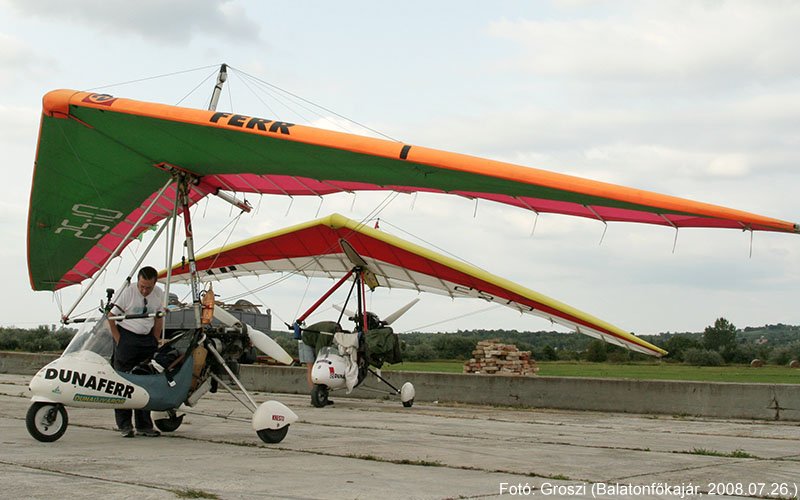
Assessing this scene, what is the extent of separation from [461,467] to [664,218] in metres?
2.51

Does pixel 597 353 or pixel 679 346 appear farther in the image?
pixel 679 346

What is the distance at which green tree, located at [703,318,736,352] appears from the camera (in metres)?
67.3

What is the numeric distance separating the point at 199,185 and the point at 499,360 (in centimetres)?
1425

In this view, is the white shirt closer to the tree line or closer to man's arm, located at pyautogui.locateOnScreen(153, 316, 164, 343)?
man's arm, located at pyautogui.locateOnScreen(153, 316, 164, 343)

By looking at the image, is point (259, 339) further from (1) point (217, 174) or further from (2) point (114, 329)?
(1) point (217, 174)

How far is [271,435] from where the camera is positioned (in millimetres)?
8352

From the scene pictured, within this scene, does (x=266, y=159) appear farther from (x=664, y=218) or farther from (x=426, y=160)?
(x=664, y=218)

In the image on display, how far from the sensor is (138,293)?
8609mm

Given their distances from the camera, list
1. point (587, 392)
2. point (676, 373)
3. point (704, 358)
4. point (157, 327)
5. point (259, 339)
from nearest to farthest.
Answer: point (157, 327) < point (259, 339) < point (587, 392) < point (676, 373) < point (704, 358)

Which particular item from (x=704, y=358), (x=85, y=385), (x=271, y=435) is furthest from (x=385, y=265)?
(x=704, y=358)

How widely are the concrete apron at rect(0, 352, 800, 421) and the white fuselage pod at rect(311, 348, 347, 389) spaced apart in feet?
4.21

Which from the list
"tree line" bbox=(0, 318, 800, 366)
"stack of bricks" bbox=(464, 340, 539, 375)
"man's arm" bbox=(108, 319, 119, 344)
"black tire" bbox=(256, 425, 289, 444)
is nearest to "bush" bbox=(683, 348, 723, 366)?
"tree line" bbox=(0, 318, 800, 366)

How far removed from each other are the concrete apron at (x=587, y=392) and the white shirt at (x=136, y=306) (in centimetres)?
791

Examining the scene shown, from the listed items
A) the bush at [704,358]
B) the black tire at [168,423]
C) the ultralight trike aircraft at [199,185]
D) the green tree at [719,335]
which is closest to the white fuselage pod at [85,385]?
the ultralight trike aircraft at [199,185]
